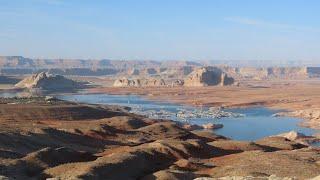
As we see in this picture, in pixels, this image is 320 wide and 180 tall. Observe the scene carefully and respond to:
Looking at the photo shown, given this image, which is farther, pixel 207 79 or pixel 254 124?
pixel 207 79

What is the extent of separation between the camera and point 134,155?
34375 millimetres

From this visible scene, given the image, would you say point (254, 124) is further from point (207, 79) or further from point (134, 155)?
point (207, 79)

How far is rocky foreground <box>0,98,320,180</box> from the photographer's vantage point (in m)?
30.2

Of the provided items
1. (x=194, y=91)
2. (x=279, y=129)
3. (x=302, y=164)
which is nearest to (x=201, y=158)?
(x=302, y=164)

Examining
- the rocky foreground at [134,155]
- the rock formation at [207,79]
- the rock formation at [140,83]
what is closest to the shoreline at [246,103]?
the rock formation at [207,79]

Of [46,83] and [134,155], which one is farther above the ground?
[134,155]

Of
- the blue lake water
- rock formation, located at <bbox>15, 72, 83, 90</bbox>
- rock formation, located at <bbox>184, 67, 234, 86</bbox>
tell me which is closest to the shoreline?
the blue lake water

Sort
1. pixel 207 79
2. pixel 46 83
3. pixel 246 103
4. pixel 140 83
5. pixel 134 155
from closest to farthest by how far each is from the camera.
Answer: pixel 134 155 < pixel 246 103 < pixel 46 83 < pixel 207 79 < pixel 140 83

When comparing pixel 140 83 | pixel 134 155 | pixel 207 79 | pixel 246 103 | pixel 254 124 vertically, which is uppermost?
pixel 134 155

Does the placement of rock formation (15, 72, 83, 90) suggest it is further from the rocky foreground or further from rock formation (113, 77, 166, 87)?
the rocky foreground

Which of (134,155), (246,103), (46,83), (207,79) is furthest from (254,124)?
(207,79)

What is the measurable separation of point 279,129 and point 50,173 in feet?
162

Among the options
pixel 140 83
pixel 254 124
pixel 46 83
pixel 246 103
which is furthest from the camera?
pixel 140 83

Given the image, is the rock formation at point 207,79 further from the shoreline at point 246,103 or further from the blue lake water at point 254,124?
the blue lake water at point 254,124
